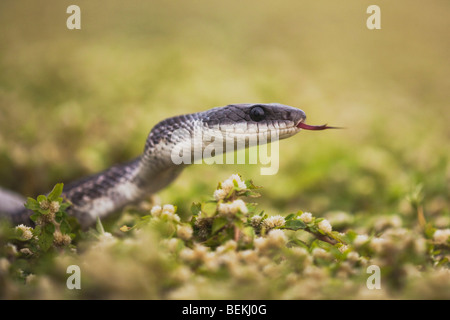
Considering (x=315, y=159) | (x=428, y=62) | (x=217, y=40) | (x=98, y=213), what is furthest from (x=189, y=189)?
(x=428, y=62)

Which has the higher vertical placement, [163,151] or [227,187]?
[163,151]

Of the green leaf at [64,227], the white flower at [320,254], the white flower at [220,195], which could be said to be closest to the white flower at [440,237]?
the white flower at [320,254]

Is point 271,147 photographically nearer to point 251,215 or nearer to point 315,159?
point 315,159

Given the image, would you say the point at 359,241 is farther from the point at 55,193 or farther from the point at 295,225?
the point at 55,193

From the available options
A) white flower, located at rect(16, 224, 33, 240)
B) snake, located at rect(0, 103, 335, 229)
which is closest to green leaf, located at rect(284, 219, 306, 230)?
snake, located at rect(0, 103, 335, 229)

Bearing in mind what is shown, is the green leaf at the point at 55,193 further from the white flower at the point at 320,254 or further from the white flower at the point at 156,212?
the white flower at the point at 320,254

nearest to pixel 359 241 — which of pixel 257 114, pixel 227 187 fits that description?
pixel 227 187
